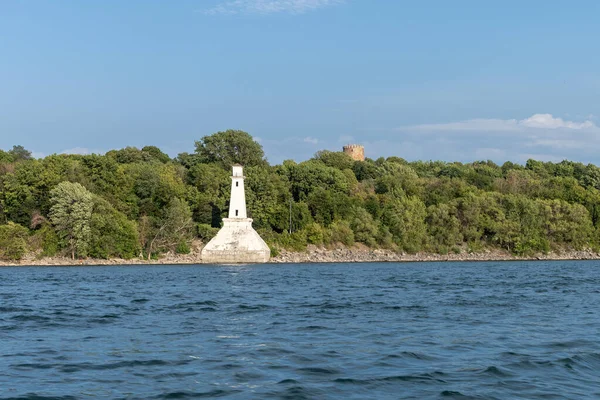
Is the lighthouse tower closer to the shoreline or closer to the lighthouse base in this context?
the lighthouse base

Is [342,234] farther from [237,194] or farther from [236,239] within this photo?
[237,194]

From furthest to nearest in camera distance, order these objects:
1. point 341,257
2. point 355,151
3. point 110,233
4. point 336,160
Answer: point 355,151 → point 336,160 → point 341,257 → point 110,233

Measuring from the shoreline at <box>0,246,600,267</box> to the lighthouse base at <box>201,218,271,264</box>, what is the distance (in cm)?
190

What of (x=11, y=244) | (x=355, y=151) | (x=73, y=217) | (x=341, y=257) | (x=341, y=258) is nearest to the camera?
(x=11, y=244)

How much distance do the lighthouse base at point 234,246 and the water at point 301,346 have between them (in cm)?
4126

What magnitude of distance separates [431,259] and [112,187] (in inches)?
1407

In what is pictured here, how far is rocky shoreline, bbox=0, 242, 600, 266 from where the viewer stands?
7006 cm

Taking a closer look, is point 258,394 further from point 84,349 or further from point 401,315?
point 401,315

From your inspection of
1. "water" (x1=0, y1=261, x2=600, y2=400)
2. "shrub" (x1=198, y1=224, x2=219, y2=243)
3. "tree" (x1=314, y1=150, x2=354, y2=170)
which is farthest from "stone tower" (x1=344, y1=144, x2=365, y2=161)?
"water" (x1=0, y1=261, x2=600, y2=400)

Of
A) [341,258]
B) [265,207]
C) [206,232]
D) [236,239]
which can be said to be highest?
[265,207]

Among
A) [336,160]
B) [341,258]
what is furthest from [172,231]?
[336,160]

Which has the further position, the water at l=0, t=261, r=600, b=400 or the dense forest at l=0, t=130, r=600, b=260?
the dense forest at l=0, t=130, r=600, b=260

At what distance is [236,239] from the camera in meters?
72.2

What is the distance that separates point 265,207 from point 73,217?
71.4ft
